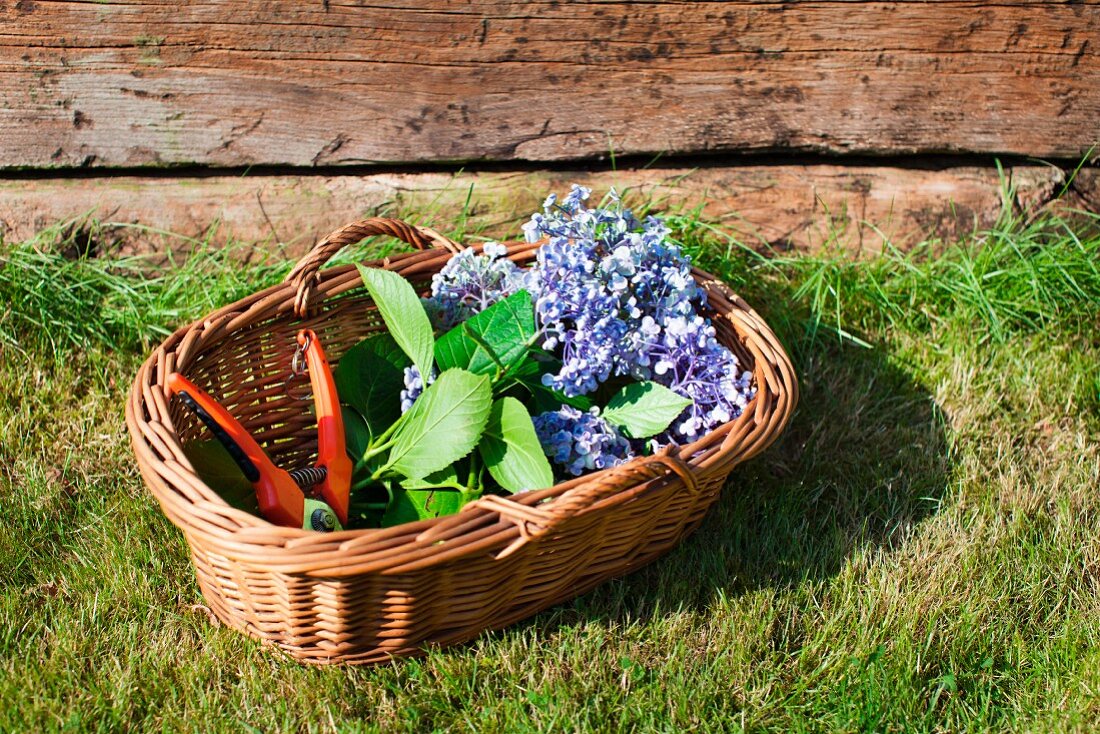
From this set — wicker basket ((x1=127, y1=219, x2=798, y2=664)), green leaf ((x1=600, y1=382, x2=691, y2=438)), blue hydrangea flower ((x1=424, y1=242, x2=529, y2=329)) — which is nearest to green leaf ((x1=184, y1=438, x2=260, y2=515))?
wicker basket ((x1=127, y1=219, x2=798, y2=664))

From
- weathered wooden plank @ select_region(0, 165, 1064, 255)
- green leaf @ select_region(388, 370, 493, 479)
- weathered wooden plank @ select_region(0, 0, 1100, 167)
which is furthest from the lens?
weathered wooden plank @ select_region(0, 165, 1064, 255)

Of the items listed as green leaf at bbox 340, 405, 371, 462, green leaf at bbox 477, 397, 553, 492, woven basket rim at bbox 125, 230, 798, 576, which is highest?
woven basket rim at bbox 125, 230, 798, 576

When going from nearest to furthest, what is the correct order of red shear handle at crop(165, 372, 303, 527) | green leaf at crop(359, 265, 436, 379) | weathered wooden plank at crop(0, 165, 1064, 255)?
1. red shear handle at crop(165, 372, 303, 527)
2. green leaf at crop(359, 265, 436, 379)
3. weathered wooden plank at crop(0, 165, 1064, 255)

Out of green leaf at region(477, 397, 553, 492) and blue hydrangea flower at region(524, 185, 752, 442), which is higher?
blue hydrangea flower at region(524, 185, 752, 442)

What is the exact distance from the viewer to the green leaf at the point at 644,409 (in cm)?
191

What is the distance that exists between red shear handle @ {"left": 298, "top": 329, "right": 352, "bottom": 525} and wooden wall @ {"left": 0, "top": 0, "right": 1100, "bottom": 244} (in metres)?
0.83

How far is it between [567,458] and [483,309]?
0.35m

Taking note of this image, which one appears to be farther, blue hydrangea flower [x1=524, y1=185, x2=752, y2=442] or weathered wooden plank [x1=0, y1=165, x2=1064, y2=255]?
weathered wooden plank [x1=0, y1=165, x2=1064, y2=255]

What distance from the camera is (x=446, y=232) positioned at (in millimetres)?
2660

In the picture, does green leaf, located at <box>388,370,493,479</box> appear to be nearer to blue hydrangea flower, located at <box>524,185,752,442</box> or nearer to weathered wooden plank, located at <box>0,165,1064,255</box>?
blue hydrangea flower, located at <box>524,185,752,442</box>

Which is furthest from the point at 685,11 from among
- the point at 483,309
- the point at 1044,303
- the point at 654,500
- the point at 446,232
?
the point at 654,500

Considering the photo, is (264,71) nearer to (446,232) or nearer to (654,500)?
(446,232)

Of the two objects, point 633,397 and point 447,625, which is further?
point 633,397

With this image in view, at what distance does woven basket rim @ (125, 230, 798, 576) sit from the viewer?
1512 mm
